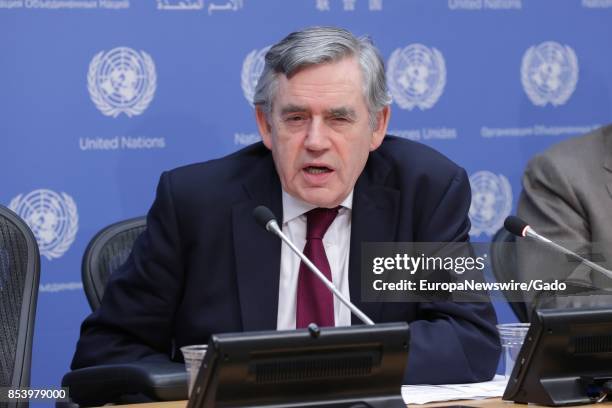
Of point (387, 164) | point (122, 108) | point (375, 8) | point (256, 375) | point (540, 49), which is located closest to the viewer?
point (256, 375)

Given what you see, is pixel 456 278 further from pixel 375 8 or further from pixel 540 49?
pixel 540 49

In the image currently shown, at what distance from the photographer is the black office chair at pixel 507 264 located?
3.54m

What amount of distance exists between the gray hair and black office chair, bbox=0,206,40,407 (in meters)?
0.74

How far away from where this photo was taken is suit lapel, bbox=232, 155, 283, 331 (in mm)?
2846

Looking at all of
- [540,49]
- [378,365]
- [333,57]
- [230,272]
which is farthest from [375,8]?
[378,365]

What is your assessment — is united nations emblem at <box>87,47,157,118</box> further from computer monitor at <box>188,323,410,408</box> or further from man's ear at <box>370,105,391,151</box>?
computer monitor at <box>188,323,410,408</box>

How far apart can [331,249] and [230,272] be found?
0.28 m

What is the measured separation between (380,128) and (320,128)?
10.6 inches

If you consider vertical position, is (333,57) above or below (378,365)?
above

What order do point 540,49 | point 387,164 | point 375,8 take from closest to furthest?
point 387,164, point 375,8, point 540,49

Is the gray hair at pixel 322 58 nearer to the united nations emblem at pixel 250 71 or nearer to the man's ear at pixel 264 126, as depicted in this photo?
the man's ear at pixel 264 126

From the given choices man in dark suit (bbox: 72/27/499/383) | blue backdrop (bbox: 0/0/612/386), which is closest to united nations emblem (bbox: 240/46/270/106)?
blue backdrop (bbox: 0/0/612/386)

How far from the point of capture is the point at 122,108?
12.4 feet

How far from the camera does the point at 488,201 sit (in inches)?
175
